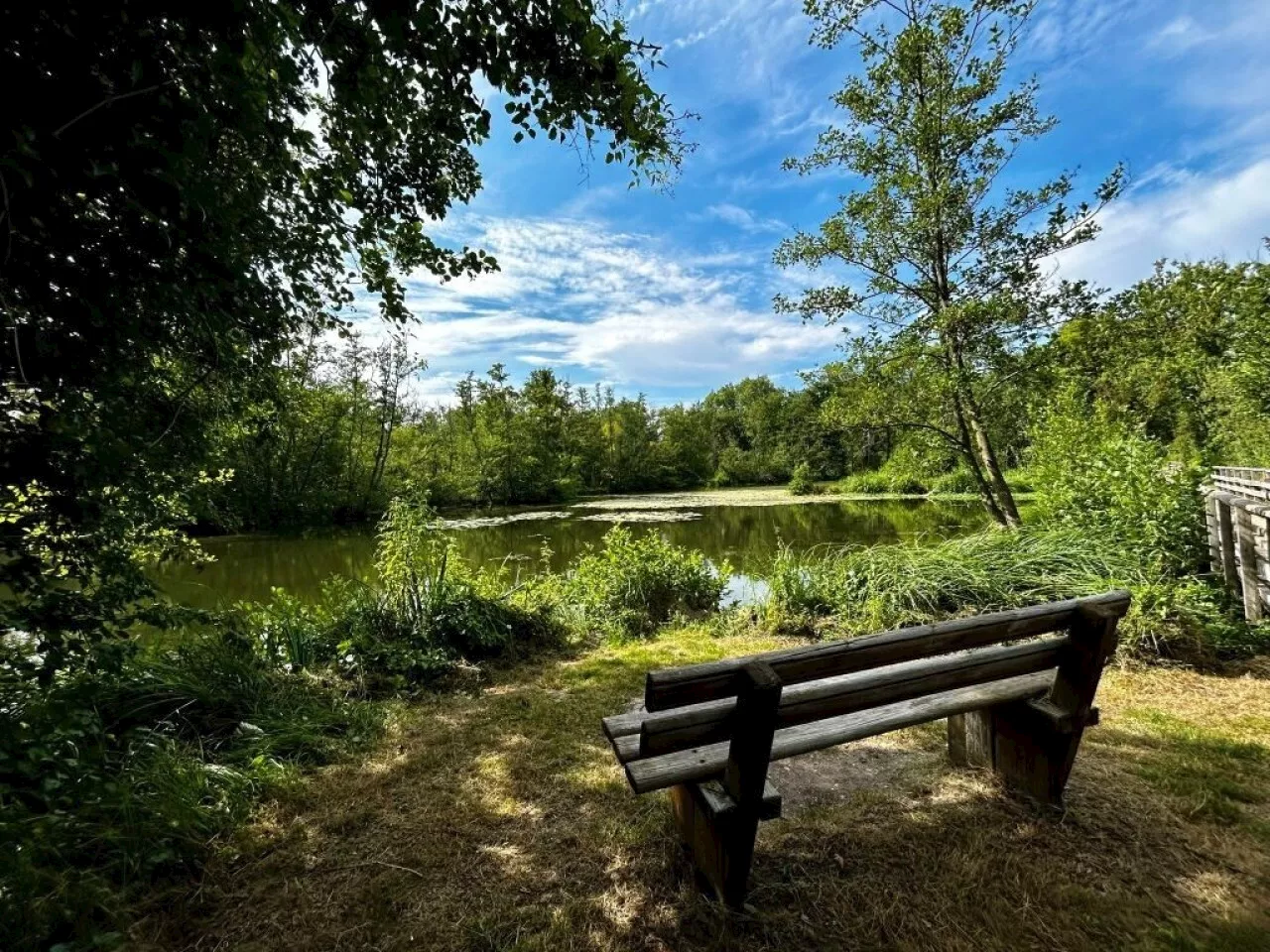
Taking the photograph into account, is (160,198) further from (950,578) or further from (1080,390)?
(1080,390)

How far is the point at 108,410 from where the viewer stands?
66.6 inches

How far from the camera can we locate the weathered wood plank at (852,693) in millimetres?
1432

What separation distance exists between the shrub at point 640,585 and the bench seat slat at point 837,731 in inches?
132

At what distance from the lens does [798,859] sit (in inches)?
71.0

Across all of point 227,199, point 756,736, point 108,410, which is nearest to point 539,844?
point 756,736

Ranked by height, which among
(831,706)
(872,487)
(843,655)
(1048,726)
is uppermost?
(843,655)

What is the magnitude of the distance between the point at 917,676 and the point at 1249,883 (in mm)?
1199

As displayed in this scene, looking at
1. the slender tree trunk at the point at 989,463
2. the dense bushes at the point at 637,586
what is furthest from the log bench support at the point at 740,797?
the slender tree trunk at the point at 989,463

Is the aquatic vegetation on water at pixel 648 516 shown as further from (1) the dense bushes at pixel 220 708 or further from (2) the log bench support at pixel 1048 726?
(2) the log bench support at pixel 1048 726

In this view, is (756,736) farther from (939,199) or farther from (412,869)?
(939,199)

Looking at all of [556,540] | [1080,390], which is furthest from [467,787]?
[556,540]

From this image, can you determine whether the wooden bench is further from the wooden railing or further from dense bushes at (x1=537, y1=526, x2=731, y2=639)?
dense bushes at (x1=537, y1=526, x2=731, y2=639)

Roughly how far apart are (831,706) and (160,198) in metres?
2.49

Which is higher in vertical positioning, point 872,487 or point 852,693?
point 852,693
